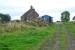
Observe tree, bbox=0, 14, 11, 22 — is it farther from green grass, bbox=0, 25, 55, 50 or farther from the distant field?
green grass, bbox=0, 25, 55, 50

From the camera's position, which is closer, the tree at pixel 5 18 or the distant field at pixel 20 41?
the distant field at pixel 20 41

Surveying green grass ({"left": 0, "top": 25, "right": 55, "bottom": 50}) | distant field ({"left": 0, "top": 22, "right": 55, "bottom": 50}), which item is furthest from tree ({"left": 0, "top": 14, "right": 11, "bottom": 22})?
green grass ({"left": 0, "top": 25, "right": 55, "bottom": 50})

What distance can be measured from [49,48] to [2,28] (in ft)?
47.4

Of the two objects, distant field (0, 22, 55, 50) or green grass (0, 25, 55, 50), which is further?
green grass (0, 25, 55, 50)

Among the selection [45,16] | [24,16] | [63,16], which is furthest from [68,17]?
[24,16]

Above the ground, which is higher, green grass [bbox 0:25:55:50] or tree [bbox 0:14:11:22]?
tree [bbox 0:14:11:22]

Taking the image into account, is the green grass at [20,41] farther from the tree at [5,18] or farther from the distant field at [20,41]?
the tree at [5,18]

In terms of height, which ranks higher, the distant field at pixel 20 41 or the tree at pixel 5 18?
the tree at pixel 5 18

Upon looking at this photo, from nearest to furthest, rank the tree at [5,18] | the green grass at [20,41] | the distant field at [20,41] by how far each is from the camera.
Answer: the distant field at [20,41], the green grass at [20,41], the tree at [5,18]

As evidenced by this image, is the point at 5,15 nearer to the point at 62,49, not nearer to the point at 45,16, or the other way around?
the point at 62,49

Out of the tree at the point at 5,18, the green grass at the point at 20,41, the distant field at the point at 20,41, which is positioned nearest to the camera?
the distant field at the point at 20,41

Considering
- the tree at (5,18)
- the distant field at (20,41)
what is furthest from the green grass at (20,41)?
the tree at (5,18)

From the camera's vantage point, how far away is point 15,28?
3509 centimetres

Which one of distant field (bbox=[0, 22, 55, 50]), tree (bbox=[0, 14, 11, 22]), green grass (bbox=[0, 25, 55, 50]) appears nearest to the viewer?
distant field (bbox=[0, 22, 55, 50])
